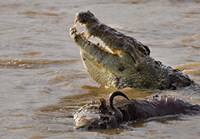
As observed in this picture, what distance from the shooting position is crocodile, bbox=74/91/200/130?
5.58 meters

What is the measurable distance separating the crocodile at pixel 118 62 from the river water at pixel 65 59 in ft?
0.50

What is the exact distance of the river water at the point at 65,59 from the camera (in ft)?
19.1

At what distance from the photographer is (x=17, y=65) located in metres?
8.97

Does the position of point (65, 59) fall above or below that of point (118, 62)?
below

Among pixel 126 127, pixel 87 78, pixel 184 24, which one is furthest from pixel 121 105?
pixel 184 24

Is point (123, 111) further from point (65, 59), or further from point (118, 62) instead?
point (65, 59)

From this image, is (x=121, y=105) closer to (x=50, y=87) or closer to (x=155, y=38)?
(x=50, y=87)

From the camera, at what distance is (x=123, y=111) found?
19.2ft

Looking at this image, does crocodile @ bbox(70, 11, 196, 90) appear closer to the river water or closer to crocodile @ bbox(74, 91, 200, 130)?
the river water

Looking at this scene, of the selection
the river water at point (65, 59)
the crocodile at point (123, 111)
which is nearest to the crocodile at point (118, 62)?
the river water at point (65, 59)

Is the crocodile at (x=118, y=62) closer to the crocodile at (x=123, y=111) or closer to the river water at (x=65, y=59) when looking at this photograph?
the river water at (x=65, y=59)

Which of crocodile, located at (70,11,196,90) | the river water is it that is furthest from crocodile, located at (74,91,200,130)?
crocodile, located at (70,11,196,90)

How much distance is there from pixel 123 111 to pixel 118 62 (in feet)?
6.09

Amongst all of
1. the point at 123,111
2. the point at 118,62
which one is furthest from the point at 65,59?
the point at 123,111
